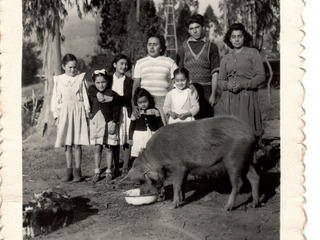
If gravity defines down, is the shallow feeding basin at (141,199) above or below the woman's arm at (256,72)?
below

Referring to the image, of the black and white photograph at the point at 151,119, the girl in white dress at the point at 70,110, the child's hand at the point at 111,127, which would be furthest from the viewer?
the child's hand at the point at 111,127

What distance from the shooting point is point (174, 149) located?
16.6ft

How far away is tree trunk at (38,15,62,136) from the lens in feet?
18.5

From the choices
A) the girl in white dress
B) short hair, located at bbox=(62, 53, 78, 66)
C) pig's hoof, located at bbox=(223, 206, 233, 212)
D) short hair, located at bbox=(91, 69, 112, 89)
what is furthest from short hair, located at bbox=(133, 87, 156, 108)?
pig's hoof, located at bbox=(223, 206, 233, 212)

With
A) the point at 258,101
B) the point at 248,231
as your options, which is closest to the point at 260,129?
the point at 258,101

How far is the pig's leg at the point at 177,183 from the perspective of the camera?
5.08m

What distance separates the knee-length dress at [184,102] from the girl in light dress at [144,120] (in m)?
0.22

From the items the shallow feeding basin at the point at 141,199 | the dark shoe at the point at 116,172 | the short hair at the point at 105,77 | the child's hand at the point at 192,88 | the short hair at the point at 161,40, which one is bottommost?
the shallow feeding basin at the point at 141,199

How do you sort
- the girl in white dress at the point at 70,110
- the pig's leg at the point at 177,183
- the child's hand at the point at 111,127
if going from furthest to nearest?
the child's hand at the point at 111,127
the girl in white dress at the point at 70,110
the pig's leg at the point at 177,183

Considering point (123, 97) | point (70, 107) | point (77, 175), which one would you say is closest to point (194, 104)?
point (123, 97)

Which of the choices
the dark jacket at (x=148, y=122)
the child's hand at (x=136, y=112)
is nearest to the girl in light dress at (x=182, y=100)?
the dark jacket at (x=148, y=122)

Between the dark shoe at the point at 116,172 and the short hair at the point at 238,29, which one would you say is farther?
the dark shoe at the point at 116,172

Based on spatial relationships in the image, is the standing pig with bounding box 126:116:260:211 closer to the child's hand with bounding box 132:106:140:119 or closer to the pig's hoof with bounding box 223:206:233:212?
the pig's hoof with bounding box 223:206:233:212

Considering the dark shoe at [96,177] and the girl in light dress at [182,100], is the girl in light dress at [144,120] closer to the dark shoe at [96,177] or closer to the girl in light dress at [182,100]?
the girl in light dress at [182,100]
